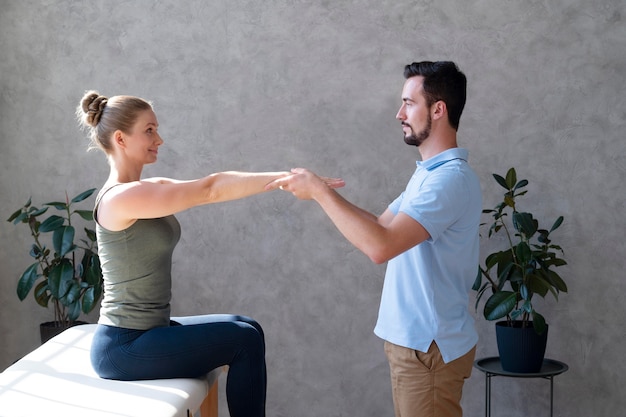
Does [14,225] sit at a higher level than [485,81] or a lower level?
lower

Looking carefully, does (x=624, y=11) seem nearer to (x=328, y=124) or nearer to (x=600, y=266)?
(x=600, y=266)

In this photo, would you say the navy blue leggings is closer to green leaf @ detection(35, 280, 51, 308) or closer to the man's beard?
the man's beard

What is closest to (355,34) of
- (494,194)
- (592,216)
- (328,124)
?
(328,124)

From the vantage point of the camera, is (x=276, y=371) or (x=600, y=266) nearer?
(x=600, y=266)

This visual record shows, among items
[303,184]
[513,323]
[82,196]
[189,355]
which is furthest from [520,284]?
[82,196]

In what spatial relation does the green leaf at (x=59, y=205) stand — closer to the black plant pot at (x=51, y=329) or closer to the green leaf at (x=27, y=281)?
the green leaf at (x=27, y=281)

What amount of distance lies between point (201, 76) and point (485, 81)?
1.31m

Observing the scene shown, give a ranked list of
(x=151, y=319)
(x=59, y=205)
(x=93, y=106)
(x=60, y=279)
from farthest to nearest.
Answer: (x=59, y=205) → (x=60, y=279) → (x=93, y=106) → (x=151, y=319)

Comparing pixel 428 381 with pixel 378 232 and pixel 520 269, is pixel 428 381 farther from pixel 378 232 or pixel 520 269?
pixel 520 269

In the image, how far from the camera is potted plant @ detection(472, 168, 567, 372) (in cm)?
338

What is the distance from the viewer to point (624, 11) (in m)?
3.64

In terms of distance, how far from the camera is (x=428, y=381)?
7.38 ft

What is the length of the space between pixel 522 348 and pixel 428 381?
1.27 metres

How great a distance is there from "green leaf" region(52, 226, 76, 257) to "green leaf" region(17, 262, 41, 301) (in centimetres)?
14
